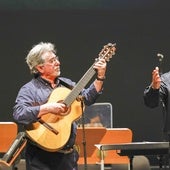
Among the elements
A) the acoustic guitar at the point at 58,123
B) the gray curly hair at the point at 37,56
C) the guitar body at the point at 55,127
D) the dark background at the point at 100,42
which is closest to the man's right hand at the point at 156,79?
the acoustic guitar at the point at 58,123

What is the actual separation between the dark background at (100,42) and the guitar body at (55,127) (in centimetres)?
313

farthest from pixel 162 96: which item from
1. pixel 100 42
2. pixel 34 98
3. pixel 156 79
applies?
pixel 100 42

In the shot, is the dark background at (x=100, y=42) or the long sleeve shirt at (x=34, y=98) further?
the dark background at (x=100, y=42)

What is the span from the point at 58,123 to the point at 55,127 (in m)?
0.04

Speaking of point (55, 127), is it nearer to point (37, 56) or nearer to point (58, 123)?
point (58, 123)

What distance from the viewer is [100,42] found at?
7270mm

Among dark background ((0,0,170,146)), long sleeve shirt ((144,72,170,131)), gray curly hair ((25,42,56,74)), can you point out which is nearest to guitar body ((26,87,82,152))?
gray curly hair ((25,42,56,74))

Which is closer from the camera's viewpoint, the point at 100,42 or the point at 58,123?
the point at 58,123

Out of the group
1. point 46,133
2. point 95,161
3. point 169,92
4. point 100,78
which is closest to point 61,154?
point 46,133

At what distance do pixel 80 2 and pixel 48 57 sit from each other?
3.26 m

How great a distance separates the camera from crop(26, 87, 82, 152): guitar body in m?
3.91

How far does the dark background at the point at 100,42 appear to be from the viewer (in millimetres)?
7199

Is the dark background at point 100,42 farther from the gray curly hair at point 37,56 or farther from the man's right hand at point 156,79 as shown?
the man's right hand at point 156,79

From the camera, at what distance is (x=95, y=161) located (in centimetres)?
525
